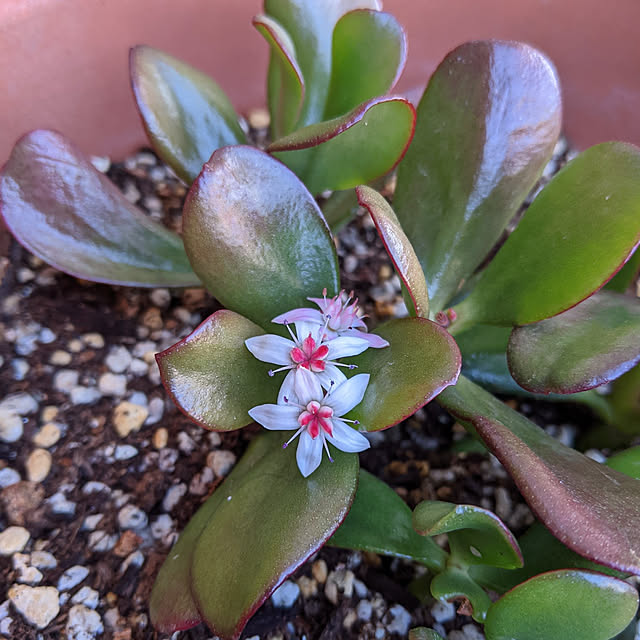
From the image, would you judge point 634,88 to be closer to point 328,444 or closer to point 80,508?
point 328,444

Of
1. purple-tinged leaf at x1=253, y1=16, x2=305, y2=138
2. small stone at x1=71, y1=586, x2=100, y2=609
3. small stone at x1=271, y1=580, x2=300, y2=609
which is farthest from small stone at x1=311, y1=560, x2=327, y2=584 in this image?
purple-tinged leaf at x1=253, y1=16, x2=305, y2=138

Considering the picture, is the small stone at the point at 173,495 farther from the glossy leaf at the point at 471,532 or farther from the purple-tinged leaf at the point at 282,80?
the purple-tinged leaf at the point at 282,80

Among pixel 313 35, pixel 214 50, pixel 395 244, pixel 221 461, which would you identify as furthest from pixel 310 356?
pixel 214 50

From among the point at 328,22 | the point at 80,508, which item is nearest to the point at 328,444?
the point at 80,508

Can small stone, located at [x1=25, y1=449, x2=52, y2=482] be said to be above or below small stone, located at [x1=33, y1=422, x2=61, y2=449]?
below

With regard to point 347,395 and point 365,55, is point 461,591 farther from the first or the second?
point 365,55

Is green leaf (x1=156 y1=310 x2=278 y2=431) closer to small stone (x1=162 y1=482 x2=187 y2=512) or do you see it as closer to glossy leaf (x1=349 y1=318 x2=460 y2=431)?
glossy leaf (x1=349 y1=318 x2=460 y2=431)

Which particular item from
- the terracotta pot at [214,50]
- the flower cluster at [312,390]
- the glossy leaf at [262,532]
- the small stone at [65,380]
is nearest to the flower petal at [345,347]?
the flower cluster at [312,390]
